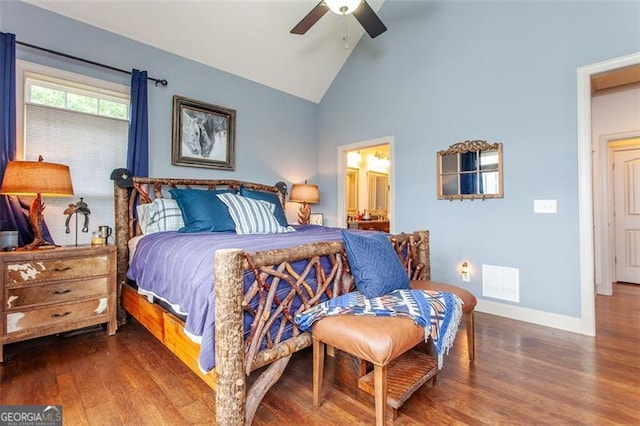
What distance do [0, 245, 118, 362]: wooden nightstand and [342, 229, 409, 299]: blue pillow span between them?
2.03 metres

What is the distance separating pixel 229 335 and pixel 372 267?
2.88 feet

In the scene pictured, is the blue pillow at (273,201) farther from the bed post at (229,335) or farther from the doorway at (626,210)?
the doorway at (626,210)

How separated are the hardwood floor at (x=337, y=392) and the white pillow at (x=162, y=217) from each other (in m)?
0.92

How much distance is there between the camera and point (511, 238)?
3.04m

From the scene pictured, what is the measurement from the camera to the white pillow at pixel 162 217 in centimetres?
280

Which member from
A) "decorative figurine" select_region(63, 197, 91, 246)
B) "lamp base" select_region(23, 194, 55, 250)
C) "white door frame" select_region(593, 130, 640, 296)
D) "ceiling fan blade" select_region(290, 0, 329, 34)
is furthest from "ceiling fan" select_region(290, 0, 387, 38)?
"white door frame" select_region(593, 130, 640, 296)

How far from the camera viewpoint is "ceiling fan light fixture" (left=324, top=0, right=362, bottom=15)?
92.8 inches

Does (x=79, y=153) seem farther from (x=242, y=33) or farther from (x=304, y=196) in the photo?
(x=304, y=196)

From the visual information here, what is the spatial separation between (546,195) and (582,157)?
0.41 metres

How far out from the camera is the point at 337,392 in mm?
1754

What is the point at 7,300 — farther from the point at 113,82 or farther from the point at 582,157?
the point at 582,157

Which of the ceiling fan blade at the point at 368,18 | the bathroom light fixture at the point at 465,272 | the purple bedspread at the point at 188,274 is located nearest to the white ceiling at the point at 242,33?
the ceiling fan blade at the point at 368,18

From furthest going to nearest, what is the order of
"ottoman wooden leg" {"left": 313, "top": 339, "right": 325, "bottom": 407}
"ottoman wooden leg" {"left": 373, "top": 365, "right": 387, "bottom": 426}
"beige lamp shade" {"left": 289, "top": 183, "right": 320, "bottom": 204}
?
"beige lamp shade" {"left": 289, "top": 183, "right": 320, "bottom": 204}, "ottoman wooden leg" {"left": 313, "top": 339, "right": 325, "bottom": 407}, "ottoman wooden leg" {"left": 373, "top": 365, "right": 387, "bottom": 426}

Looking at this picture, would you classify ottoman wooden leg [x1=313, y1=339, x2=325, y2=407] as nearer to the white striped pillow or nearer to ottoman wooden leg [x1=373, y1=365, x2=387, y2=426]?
ottoman wooden leg [x1=373, y1=365, x2=387, y2=426]
